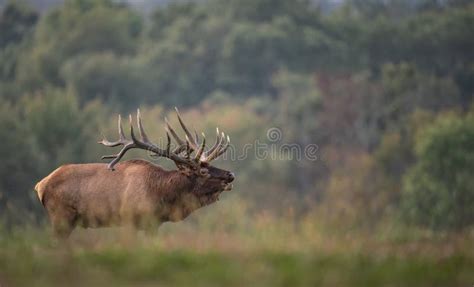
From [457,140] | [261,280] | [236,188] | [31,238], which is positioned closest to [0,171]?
[236,188]

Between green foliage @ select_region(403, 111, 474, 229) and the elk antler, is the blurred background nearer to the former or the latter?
green foliage @ select_region(403, 111, 474, 229)

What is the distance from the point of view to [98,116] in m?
61.5

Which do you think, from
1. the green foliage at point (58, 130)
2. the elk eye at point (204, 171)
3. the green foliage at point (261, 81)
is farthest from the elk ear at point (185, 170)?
the green foliage at point (58, 130)

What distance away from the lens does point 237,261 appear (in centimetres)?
1157

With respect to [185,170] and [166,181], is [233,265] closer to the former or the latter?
[166,181]

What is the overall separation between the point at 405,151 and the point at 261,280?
214ft

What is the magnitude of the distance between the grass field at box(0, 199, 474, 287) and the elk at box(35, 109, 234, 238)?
132 inches

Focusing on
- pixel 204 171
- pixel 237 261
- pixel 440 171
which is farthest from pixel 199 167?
pixel 440 171

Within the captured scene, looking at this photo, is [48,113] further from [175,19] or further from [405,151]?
[175,19]

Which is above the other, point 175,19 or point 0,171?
point 175,19

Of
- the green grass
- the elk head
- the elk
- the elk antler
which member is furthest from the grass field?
the elk antler

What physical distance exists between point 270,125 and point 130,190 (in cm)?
6272

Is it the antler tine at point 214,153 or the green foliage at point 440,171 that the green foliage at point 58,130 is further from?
the antler tine at point 214,153

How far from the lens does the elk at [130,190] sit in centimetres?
1684
